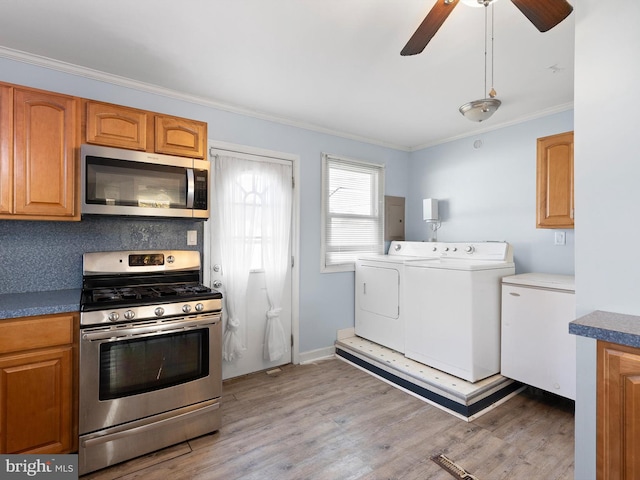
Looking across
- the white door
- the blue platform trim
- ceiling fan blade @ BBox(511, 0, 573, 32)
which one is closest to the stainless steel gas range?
the white door

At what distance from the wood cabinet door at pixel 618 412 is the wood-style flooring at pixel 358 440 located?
3.26ft

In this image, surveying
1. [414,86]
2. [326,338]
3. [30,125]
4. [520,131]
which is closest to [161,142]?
[30,125]

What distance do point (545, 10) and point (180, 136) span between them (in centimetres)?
226

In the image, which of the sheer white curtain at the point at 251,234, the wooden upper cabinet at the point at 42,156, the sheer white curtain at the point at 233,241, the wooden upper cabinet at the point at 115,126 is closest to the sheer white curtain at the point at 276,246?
the sheer white curtain at the point at 251,234

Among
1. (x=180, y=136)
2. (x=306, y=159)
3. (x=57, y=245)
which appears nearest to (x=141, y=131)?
(x=180, y=136)

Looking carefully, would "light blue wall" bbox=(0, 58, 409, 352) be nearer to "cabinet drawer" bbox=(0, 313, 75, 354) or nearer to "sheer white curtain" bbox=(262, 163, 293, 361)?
"sheer white curtain" bbox=(262, 163, 293, 361)

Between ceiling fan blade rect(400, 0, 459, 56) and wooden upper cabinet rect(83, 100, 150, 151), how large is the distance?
1.81 metres

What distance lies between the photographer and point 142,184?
225 centimetres

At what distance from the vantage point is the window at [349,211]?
3605mm

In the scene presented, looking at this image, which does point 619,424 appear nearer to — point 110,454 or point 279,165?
point 110,454

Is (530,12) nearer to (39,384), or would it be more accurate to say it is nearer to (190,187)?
(190,187)

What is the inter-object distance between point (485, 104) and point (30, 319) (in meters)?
2.81

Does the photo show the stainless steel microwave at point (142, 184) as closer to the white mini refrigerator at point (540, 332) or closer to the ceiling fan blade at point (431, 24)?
the ceiling fan blade at point (431, 24)

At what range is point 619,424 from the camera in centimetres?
100
